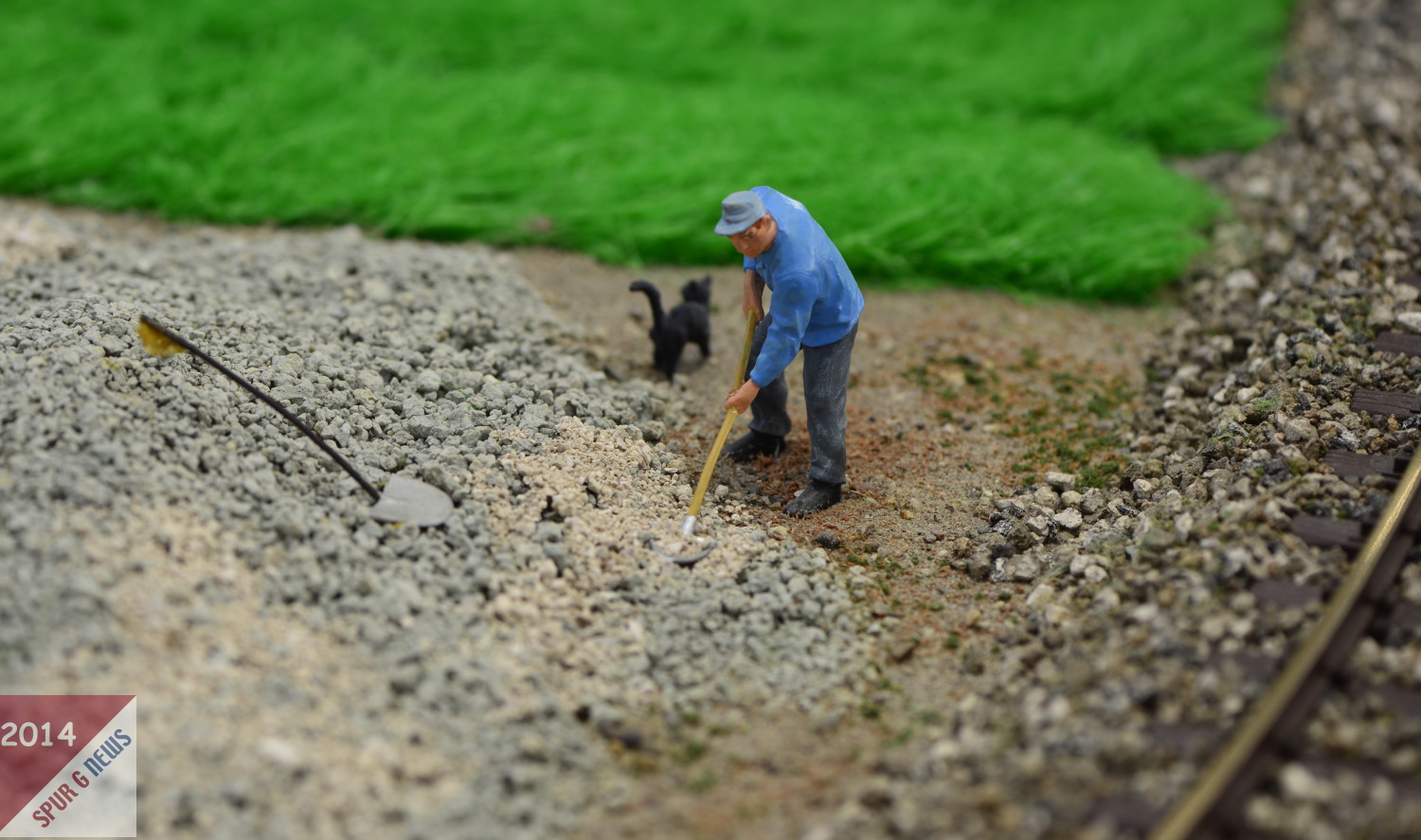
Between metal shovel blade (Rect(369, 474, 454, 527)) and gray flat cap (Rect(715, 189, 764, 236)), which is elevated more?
gray flat cap (Rect(715, 189, 764, 236))

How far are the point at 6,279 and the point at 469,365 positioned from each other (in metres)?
2.50

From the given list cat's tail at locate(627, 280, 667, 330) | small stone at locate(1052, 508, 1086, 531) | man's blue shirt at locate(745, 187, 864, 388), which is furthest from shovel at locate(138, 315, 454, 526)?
small stone at locate(1052, 508, 1086, 531)

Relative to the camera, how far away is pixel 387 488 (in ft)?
14.7

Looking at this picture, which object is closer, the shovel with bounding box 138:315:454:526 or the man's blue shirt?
the shovel with bounding box 138:315:454:526

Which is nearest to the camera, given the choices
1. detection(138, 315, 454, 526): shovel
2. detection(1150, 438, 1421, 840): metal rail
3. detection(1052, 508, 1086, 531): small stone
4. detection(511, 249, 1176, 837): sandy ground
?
detection(1150, 438, 1421, 840): metal rail

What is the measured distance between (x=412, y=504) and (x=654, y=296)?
1942 mm

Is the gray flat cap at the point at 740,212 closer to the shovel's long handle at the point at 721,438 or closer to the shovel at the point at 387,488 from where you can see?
the shovel's long handle at the point at 721,438

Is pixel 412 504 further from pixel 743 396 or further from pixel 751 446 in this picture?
pixel 751 446

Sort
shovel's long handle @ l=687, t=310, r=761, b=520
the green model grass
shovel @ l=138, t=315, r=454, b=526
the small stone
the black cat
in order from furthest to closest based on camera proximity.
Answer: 1. the green model grass
2. the black cat
3. the small stone
4. shovel's long handle @ l=687, t=310, r=761, b=520
5. shovel @ l=138, t=315, r=454, b=526

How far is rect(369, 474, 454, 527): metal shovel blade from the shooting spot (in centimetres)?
438

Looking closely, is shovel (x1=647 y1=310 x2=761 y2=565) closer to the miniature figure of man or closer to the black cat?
the miniature figure of man

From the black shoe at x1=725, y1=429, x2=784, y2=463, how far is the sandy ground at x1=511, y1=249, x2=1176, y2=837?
6 cm

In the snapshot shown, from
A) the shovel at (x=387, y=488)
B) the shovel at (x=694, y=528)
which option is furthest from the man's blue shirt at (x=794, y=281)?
the shovel at (x=387, y=488)
